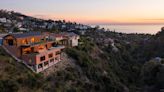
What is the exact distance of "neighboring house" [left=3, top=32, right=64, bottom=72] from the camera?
2881cm

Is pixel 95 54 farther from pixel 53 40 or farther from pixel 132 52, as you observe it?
pixel 132 52

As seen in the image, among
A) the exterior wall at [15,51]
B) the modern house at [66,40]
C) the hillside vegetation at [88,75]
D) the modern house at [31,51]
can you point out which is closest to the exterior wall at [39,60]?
the modern house at [31,51]

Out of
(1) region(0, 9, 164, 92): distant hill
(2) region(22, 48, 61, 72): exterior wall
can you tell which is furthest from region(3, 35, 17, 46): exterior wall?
(2) region(22, 48, 61, 72): exterior wall

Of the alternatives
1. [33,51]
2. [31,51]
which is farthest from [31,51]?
[33,51]

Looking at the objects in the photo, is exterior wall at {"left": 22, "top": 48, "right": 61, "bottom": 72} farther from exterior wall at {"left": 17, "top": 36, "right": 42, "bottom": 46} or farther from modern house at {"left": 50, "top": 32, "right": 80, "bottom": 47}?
modern house at {"left": 50, "top": 32, "right": 80, "bottom": 47}

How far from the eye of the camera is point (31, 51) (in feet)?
102

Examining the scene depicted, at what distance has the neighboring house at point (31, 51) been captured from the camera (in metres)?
28.8

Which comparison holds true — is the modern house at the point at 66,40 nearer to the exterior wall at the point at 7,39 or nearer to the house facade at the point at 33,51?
the house facade at the point at 33,51

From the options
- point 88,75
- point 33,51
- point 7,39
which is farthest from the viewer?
point 88,75

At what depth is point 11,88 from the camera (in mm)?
23266

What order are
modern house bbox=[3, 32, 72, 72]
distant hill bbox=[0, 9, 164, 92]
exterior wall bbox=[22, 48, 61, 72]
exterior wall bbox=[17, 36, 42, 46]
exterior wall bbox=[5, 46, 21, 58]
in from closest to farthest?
distant hill bbox=[0, 9, 164, 92] → exterior wall bbox=[22, 48, 61, 72] → modern house bbox=[3, 32, 72, 72] → exterior wall bbox=[5, 46, 21, 58] → exterior wall bbox=[17, 36, 42, 46]

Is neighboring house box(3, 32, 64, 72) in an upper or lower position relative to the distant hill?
upper

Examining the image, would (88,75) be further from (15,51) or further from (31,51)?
(15,51)

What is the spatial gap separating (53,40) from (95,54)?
41.0ft
